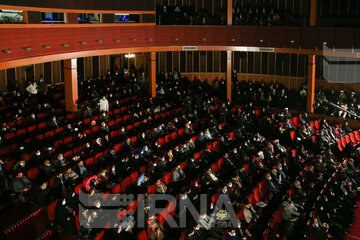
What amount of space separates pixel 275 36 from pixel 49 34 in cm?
873

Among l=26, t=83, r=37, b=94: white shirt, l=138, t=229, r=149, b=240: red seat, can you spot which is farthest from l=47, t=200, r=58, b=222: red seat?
l=26, t=83, r=37, b=94: white shirt

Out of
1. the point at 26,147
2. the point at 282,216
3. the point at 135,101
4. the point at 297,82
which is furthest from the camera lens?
the point at 297,82

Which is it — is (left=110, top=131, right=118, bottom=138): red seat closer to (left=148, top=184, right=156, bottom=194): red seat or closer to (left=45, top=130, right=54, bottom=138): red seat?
(left=45, top=130, right=54, bottom=138): red seat

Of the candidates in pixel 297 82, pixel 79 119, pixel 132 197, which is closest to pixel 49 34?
pixel 79 119

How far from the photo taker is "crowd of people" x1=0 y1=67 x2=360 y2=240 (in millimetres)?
8070

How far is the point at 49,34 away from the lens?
1290 cm

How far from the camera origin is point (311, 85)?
1662cm

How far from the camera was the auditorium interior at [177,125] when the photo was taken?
819cm

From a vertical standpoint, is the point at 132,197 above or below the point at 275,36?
below

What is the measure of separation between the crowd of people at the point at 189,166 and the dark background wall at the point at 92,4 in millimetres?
2984

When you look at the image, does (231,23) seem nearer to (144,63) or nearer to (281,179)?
(144,63)

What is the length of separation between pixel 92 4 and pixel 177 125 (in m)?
5.03

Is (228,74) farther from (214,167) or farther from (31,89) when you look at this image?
(214,167)

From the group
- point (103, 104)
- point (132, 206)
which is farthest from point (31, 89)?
point (132, 206)
